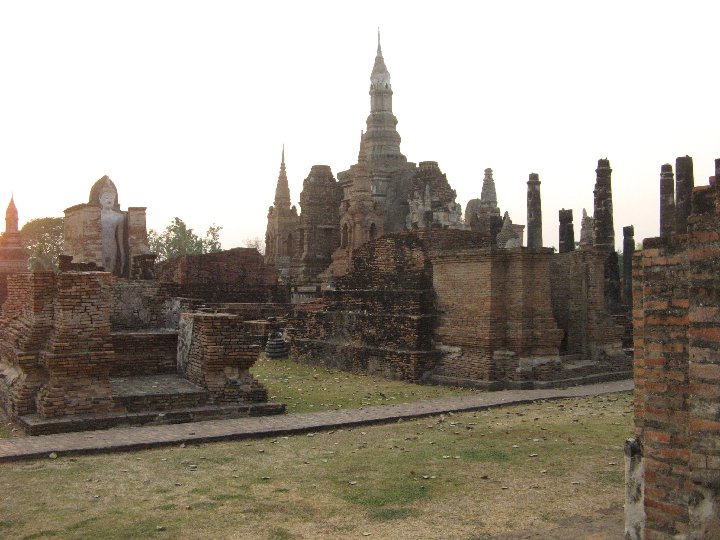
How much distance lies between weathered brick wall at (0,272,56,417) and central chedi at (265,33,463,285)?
20.3 meters

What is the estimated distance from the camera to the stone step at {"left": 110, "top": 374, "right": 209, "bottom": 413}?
9898 millimetres

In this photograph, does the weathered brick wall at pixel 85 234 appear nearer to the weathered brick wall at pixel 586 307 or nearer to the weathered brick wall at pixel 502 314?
the weathered brick wall at pixel 502 314

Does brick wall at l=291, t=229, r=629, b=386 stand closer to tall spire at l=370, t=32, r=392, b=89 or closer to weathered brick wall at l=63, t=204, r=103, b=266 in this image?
weathered brick wall at l=63, t=204, r=103, b=266

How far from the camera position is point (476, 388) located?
13.7 m

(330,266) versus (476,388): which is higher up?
(330,266)

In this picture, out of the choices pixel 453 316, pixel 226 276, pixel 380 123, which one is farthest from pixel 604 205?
pixel 380 123

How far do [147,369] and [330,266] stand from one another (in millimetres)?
25303

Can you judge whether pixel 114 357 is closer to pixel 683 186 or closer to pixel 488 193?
pixel 683 186

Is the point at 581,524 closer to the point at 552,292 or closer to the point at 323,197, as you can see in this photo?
the point at 552,292

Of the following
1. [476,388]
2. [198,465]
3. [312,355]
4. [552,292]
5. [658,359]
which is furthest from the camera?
[312,355]

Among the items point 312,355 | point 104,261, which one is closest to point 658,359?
point 312,355

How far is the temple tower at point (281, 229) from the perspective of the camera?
46.1m

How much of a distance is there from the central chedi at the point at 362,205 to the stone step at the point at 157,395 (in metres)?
19.6

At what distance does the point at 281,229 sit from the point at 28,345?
1476 inches
